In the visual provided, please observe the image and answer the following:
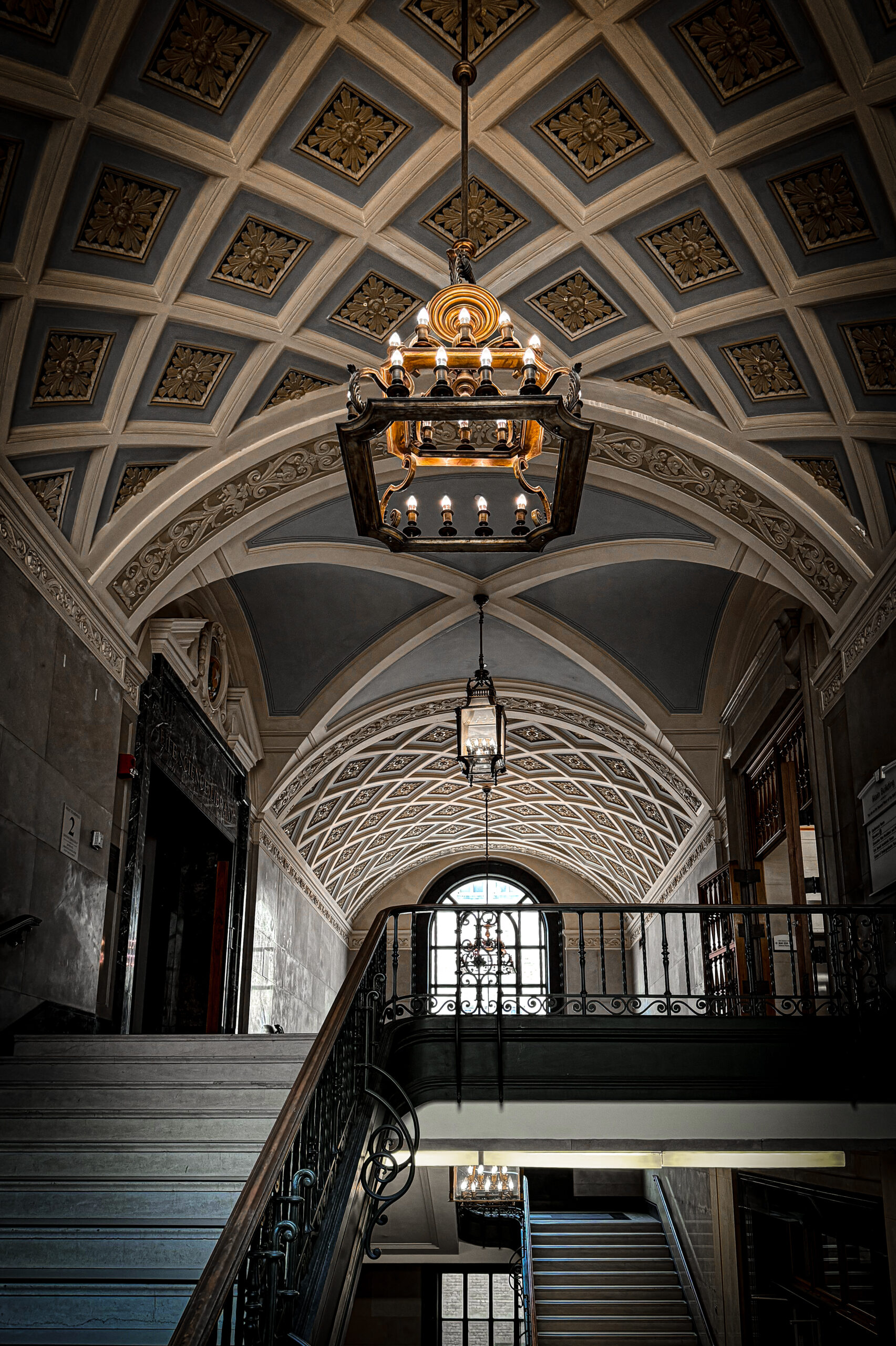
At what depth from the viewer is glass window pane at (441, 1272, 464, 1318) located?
56.0ft

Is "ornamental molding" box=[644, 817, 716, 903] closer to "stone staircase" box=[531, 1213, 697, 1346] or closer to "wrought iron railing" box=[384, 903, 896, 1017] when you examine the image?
"wrought iron railing" box=[384, 903, 896, 1017]

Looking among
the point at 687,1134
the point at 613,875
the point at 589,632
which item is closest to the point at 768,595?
the point at 589,632

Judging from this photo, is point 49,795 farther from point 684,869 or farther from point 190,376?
point 684,869

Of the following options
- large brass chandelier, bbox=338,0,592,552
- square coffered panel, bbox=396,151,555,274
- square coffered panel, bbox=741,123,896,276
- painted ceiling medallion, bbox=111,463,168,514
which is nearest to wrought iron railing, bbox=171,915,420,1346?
large brass chandelier, bbox=338,0,592,552

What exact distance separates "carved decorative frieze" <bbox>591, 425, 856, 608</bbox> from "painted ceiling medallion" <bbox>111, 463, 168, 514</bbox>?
3071 millimetres

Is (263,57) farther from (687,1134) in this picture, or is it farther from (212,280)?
(687,1134)

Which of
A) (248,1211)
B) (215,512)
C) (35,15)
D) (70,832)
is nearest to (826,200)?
(35,15)

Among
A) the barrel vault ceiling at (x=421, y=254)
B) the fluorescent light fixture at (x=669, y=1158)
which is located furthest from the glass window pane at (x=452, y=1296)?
the barrel vault ceiling at (x=421, y=254)

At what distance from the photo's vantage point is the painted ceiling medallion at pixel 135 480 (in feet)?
24.7

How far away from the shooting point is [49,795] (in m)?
6.90

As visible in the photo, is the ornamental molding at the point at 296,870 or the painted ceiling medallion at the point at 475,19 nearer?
the painted ceiling medallion at the point at 475,19

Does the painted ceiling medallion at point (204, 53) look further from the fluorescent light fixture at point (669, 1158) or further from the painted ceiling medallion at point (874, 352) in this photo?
the fluorescent light fixture at point (669, 1158)

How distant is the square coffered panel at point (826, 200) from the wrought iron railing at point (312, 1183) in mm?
4342

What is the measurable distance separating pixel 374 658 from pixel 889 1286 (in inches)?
298
